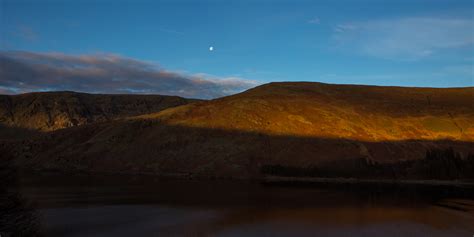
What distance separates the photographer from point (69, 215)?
34.5 m

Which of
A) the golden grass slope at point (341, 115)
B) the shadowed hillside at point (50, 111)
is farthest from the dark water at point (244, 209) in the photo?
the shadowed hillside at point (50, 111)

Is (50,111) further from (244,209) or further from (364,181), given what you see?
(244,209)

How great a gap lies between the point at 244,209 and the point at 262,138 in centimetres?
4875

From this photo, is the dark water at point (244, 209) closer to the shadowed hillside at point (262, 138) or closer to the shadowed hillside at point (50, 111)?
the shadowed hillside at point (262, 138)

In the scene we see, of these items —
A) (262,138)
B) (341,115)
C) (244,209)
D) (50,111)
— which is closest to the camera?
(244,209)

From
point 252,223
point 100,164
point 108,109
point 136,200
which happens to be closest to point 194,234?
point 252,223

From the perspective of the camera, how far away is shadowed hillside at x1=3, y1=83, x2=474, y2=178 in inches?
3191

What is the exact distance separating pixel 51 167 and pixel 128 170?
736 inches

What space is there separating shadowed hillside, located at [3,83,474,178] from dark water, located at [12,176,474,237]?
1628 centimetres

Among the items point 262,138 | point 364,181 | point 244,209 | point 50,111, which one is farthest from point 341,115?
point 50,111

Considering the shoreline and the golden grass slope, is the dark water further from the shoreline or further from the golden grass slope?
the golden grass slope

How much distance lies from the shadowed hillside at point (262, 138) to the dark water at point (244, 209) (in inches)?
641

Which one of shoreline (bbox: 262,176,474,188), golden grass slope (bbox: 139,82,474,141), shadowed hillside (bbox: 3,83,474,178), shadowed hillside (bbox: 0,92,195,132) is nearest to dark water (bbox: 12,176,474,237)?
shoreline (bbox: 262,176,474,188)

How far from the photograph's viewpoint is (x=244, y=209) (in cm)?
4012
